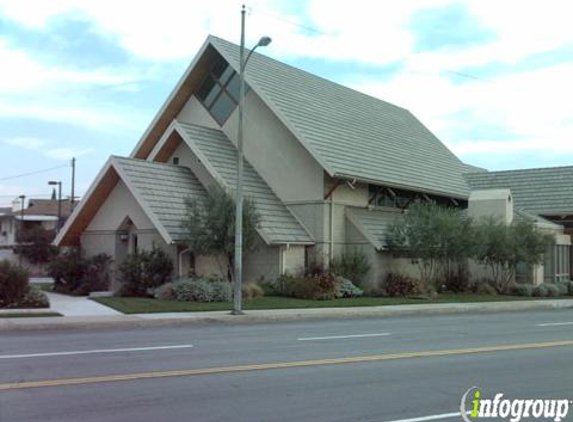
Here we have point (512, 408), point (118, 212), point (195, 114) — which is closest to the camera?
point (512, 408)

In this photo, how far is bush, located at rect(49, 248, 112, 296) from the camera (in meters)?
27.9

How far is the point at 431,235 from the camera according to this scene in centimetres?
2780

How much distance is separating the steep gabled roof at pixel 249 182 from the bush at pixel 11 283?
8.97m

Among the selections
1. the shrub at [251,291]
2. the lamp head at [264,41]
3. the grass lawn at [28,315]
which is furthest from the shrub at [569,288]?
the grass lawn at [28,315]

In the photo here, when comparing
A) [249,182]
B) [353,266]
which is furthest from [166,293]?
[353,266]

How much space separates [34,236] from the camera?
181 ft

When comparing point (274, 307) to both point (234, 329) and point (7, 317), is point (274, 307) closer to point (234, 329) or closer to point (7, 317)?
point (234, 329)

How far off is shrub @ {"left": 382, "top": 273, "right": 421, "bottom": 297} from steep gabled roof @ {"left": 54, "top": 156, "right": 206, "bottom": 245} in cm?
873

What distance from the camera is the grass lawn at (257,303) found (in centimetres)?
2086

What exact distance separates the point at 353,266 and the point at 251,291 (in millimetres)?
5501

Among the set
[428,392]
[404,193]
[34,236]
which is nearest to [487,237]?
[404,193]

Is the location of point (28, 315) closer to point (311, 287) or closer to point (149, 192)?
point (149, 192)

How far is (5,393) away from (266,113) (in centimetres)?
2386

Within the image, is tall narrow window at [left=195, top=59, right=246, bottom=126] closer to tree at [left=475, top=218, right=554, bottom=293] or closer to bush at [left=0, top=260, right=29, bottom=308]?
tree at [left=475, top=218, right=554, bottom=293]
